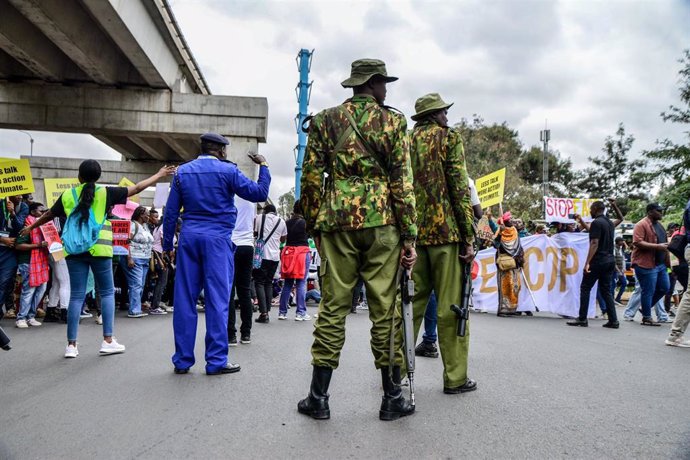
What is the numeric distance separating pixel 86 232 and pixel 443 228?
3306 mm

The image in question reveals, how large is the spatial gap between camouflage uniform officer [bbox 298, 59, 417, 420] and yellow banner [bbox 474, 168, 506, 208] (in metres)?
10.2

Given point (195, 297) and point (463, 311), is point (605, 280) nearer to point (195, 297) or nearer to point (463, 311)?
point (463, 311)

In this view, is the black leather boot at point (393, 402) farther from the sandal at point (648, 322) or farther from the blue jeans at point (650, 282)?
the sandal at point (648, 322)

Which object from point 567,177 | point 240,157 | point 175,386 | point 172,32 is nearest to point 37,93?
point 172,32

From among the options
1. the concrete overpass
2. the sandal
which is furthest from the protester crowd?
the concrete overpass

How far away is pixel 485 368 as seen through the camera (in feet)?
17.4

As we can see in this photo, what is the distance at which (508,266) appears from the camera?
11.1m

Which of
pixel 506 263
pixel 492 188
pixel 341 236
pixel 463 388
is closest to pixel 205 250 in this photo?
pixel 341 236

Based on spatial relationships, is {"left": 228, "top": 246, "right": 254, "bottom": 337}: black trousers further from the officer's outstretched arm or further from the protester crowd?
the officer's outstretched arm

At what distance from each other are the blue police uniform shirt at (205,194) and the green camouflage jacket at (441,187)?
4.60 ft

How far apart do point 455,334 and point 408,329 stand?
0.56 meters

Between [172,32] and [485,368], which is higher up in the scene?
[172,32]

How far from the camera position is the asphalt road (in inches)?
122

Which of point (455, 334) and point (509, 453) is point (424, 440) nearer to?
point (509, 453)
